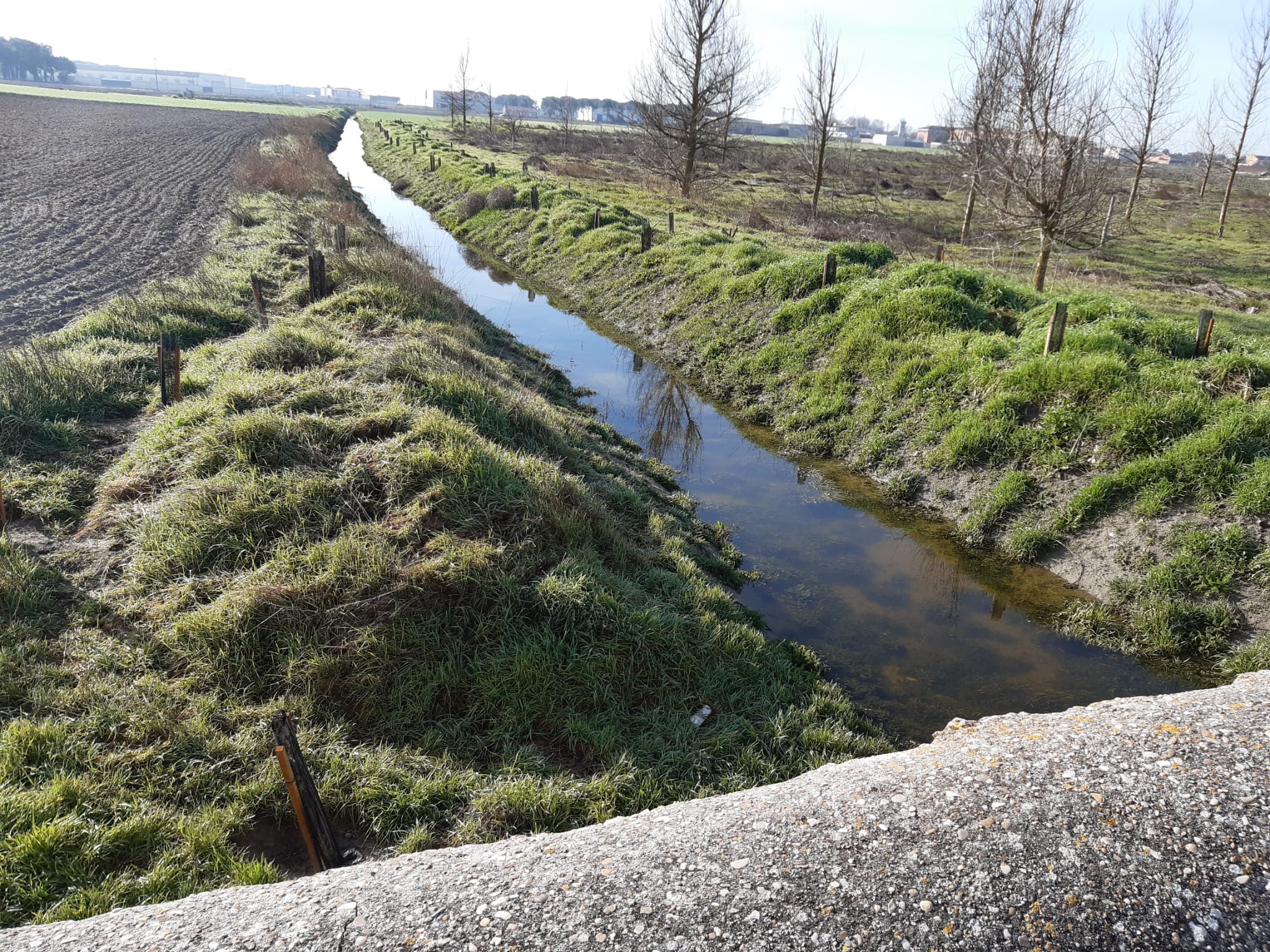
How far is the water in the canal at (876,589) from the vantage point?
6.90m

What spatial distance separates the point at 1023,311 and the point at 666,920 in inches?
488

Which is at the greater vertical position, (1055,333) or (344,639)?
(1055,333)

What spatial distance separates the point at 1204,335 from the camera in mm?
10047

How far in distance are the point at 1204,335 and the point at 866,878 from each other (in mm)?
9777

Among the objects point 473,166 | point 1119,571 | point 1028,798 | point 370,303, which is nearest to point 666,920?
point 1028,798

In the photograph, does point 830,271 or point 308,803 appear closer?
point 308,803

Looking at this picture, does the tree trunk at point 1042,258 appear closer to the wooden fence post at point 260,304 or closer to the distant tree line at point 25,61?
the wooden fence post at point 260,304

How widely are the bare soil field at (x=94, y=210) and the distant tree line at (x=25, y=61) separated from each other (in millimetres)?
149708

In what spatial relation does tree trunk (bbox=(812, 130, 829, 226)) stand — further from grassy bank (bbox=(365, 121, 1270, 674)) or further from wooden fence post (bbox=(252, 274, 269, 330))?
wooden fence post (bbox=(252, 274, 269, 330))

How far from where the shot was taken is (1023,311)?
12.9m

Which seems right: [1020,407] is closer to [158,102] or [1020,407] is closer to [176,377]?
[176,377]

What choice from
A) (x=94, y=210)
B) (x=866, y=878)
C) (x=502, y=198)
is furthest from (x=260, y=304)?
(x=502, y=198)

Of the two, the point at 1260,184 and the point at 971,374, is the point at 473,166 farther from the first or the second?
the point at 1260,184

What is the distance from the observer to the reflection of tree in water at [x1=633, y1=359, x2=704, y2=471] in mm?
12281
